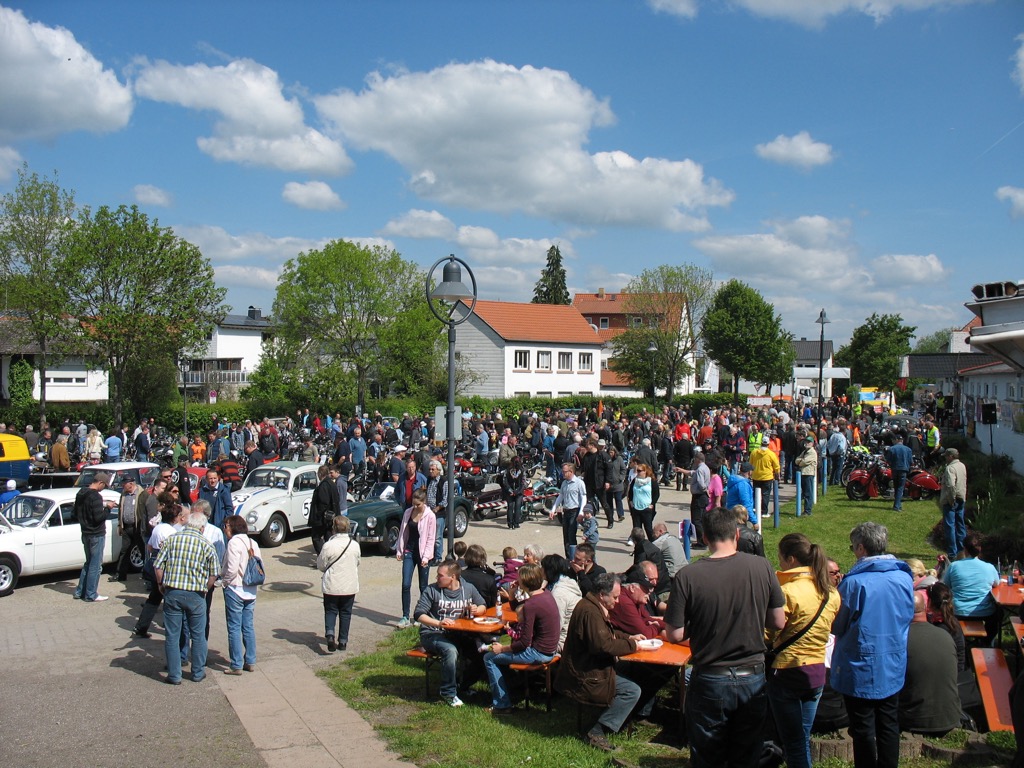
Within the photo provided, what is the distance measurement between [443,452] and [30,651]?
1514 cm

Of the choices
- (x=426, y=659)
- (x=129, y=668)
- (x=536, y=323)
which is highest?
(x=536, y=323)

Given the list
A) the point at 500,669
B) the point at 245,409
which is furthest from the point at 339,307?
the point at 500,669

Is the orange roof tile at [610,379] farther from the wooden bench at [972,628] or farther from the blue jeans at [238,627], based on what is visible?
the blue jeans at [238,627]

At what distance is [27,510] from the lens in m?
12.8

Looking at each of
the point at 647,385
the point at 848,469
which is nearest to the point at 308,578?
the point at 848,469

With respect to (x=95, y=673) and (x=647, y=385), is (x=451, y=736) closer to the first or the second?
(x=95, y=673)

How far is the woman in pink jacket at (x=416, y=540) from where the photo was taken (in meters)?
10.7

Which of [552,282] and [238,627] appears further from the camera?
[552,282]

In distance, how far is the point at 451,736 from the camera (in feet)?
22.4

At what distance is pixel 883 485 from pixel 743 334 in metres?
46.1

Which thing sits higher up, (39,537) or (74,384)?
(74,384)

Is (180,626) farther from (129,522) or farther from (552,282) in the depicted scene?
(552,282)

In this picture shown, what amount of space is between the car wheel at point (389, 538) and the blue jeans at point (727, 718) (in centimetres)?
1106

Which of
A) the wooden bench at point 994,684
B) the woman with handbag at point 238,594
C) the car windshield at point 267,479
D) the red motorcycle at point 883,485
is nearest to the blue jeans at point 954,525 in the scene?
the red motorcycle at point 883,485
